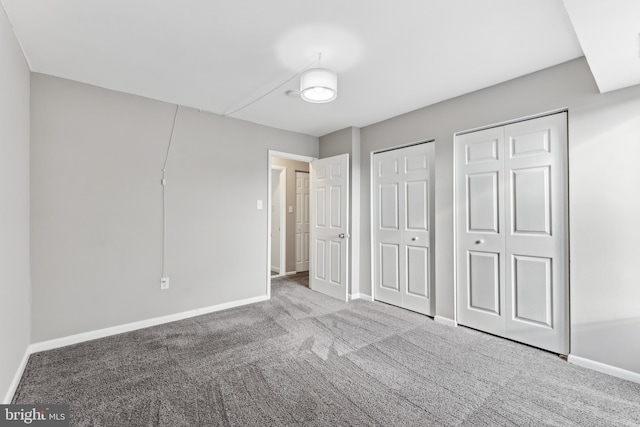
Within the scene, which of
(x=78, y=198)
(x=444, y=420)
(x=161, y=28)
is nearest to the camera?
(x=444, y=420)

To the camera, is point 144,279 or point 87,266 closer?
point 87,266

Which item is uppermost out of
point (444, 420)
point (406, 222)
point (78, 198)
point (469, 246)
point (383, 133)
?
point (383, 133)

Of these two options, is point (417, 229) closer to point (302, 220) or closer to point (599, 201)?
point (599, 201)

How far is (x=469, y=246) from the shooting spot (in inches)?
119

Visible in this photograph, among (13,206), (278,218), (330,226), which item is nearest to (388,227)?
(330,226)

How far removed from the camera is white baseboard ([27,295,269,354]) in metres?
2.56

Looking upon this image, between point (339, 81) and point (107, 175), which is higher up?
point (339, 81)

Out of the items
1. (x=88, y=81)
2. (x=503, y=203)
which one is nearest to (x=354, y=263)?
(x=503, y=203)

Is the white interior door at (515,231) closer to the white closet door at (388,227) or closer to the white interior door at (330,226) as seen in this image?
the white closet door at (388,227)

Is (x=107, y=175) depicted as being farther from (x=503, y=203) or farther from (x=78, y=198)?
(x=503, y=203)

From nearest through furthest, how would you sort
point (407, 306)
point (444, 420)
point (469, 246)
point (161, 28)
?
→ 1. point (444, 420)
2. point (161, 28)
3. point (469, 246)
4. point (407, 306)

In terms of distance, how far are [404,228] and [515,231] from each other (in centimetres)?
121

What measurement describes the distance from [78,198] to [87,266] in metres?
0.65

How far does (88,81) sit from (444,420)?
393 cm
